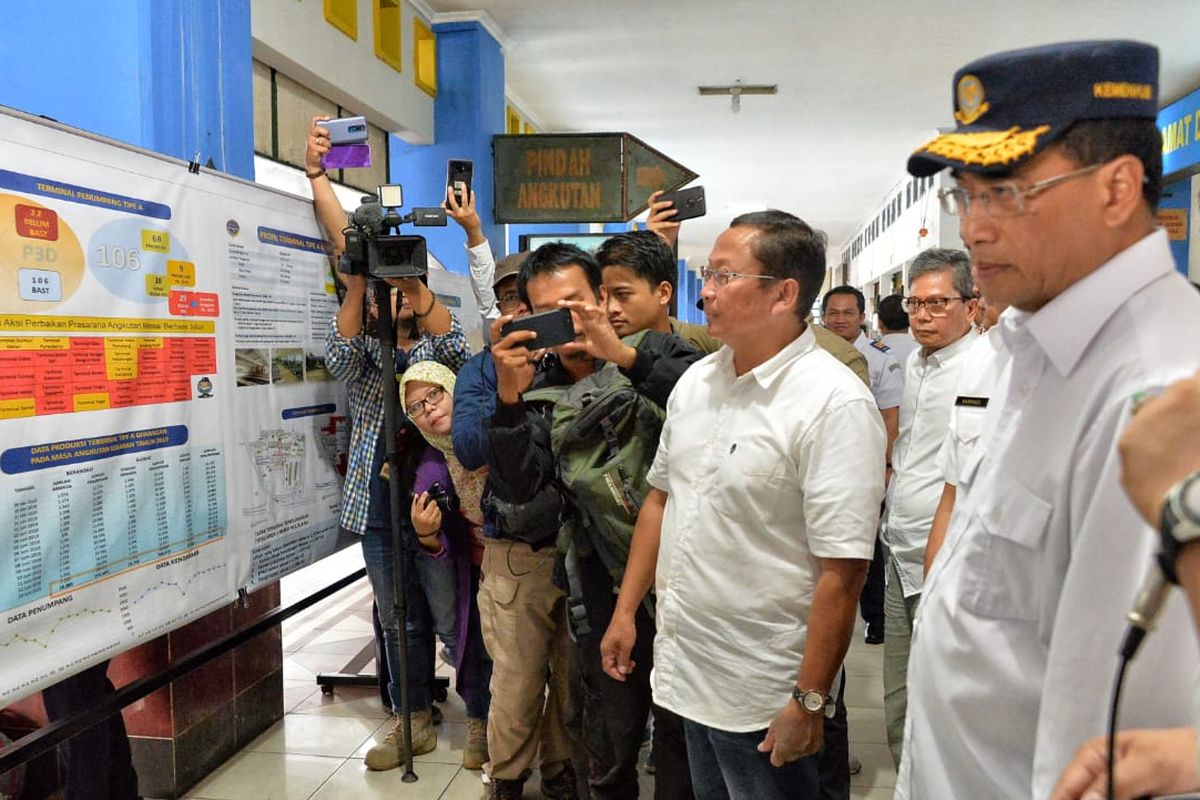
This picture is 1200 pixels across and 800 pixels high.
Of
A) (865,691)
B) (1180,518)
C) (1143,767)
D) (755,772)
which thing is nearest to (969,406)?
(755,772)

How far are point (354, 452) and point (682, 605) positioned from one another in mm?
1567

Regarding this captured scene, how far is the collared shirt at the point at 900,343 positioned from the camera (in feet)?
14.1

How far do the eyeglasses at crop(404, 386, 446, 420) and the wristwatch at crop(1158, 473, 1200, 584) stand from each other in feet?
6.95

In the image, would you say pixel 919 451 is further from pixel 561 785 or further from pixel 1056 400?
pixel 1056 400

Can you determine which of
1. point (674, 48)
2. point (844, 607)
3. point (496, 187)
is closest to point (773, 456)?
point (844, 607)

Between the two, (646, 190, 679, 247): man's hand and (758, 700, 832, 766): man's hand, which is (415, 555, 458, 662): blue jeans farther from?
(758, 700, 832, 766): man's hand

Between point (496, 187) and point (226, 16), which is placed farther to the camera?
point (496, 187)

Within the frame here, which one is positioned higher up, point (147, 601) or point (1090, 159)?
point (1090, 159)

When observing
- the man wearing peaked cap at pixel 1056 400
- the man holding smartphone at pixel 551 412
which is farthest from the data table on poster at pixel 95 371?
the man wearing peaked cap at pixel 1056 400

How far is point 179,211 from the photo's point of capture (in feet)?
7.04

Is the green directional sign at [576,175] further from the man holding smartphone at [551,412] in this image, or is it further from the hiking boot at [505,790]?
the hiking boot at [505,790]

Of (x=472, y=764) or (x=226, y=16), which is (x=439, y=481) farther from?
(x=226, y=16)

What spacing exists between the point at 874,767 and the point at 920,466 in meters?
1.10

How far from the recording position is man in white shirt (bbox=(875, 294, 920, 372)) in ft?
14.3
